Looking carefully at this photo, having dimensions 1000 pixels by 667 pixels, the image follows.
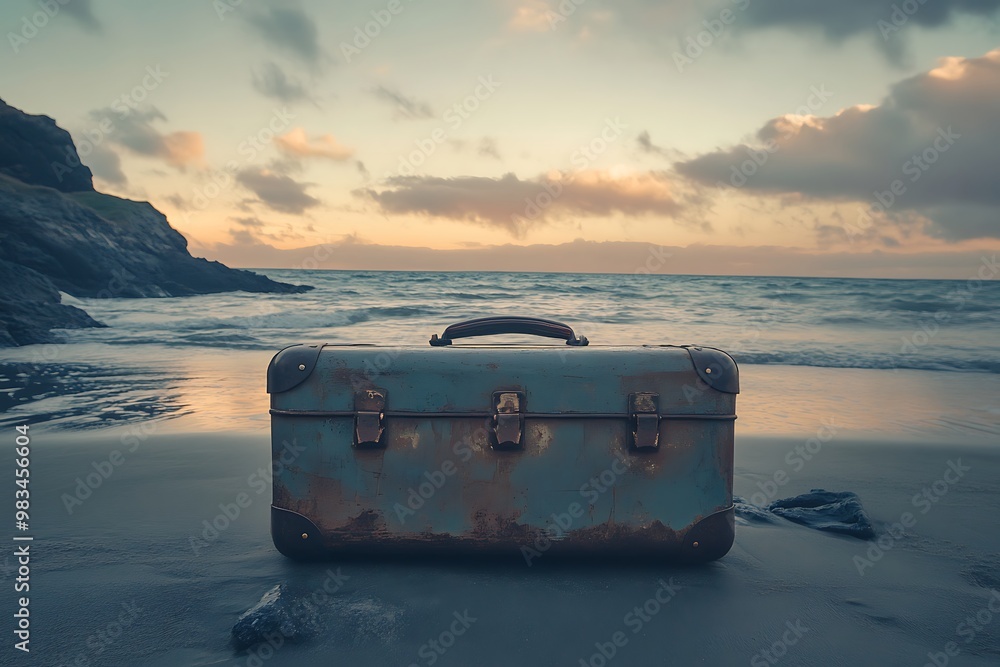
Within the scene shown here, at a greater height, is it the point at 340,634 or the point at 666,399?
the point at 666,399

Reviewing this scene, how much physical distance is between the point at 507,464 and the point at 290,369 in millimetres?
972

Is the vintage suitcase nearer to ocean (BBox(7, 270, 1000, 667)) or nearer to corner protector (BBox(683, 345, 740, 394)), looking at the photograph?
corner protector (BBox(683, 345, 740, 394))

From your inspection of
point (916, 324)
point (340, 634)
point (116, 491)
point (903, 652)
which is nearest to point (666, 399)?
point (903, 652)

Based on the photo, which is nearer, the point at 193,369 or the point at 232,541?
the point at 232,541

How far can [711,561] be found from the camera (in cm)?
258

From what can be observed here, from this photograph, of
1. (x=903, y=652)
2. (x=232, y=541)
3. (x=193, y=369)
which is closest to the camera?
(x=903, y=652)

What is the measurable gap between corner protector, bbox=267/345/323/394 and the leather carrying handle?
63cm

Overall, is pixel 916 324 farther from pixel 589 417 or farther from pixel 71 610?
pixel 71 610

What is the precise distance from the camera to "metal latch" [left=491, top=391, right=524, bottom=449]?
2.41 m

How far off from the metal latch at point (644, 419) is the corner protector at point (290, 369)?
132 centimetres

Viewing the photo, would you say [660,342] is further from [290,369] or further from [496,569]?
[290,369]

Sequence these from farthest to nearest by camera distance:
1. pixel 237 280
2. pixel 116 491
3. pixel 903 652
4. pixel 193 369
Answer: pixel 237 280 < pixel 193 369 < pixel 116 491 < pixel 903 652

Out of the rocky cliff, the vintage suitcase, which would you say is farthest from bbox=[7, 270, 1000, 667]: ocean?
the rocky cliff

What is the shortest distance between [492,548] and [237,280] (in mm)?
42582
